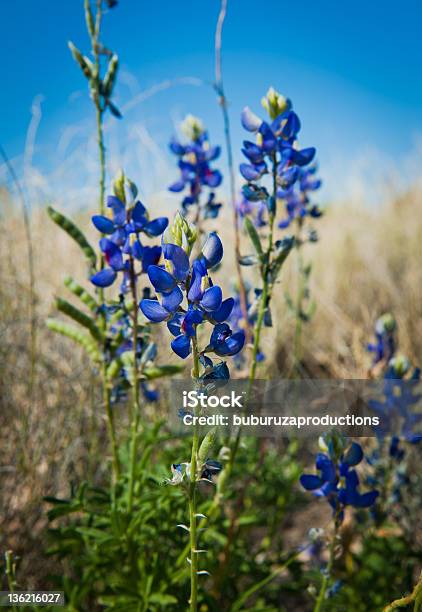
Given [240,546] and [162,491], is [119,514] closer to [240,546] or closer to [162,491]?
[162,491]

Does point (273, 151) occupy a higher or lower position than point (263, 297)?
higher

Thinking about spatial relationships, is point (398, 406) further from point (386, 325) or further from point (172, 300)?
point (172, 300)

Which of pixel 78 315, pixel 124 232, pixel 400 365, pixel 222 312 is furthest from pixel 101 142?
A: pixel 400 365

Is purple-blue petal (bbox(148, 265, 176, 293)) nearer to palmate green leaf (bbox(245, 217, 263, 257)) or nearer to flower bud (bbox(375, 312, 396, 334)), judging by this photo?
palmate green leaf (bbox(245, 217, 263, 257))

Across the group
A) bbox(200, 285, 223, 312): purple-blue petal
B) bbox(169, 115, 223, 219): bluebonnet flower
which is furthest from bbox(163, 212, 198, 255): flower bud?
bbox(169, 115, 223, 219): bluebonnet flower

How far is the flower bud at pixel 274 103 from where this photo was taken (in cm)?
164

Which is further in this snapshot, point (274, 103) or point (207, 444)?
point (274, 103)

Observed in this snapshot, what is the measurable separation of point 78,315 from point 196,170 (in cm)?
94

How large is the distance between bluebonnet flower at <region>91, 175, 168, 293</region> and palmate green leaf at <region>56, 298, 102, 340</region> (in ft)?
0.51

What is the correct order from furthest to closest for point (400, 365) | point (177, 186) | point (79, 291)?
point (177, 186)
point (400, 365)
point (79, 291)

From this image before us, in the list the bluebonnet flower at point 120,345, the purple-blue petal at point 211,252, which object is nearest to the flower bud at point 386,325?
the bluebonnet flower at point 120,345

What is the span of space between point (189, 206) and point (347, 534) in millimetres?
1513

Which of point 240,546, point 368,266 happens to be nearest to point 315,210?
point 240,546

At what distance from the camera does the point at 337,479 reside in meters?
1.44
